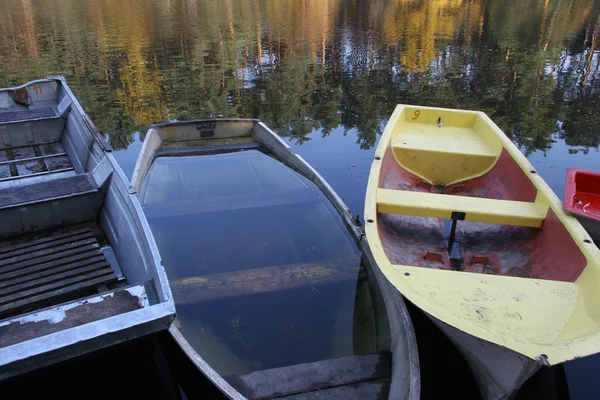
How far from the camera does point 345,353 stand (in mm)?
4141

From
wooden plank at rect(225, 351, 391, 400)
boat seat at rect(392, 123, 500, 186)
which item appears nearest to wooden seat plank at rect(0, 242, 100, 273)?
wooden plank at rect(225, 351, 391, 400)

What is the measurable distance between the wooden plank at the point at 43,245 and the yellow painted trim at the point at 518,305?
2.97 meters

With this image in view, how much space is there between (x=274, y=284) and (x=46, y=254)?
2.26 m

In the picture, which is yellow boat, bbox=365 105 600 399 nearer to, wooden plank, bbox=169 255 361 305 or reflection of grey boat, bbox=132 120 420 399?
reflection of grey boat, bbox=132 120 420 399

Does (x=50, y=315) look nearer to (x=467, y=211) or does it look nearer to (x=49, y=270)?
(x=49, y=270)

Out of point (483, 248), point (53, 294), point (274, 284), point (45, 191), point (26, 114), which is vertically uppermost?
point (26, 114)

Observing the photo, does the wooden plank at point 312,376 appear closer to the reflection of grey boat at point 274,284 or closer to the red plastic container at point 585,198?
the reflection of grey boat at point 274,284

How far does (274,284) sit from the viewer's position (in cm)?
463

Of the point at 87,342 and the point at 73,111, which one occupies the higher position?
the point at 73,111

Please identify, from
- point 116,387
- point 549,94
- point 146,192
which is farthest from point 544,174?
point 116,387

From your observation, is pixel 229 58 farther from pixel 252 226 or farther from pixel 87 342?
pixel 87 342

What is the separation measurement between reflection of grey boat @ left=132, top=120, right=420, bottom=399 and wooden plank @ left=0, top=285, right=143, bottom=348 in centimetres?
44

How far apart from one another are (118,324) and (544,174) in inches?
329

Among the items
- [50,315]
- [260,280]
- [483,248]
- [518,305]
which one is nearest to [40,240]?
[50,315]
